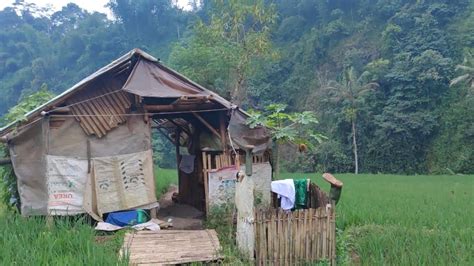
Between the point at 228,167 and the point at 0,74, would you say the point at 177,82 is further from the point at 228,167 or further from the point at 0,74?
the point at 0,74

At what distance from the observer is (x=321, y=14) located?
125 ft

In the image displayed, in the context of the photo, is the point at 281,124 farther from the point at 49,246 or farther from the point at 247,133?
the point at 49,246

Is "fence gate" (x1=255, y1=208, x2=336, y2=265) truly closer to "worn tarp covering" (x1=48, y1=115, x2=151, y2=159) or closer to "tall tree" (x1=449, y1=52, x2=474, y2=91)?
"worn tarp covering" (x1=48, y1=115, x2=151, y2=159)

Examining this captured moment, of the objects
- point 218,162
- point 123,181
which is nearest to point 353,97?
point 218,162

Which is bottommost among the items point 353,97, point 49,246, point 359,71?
point 49,246

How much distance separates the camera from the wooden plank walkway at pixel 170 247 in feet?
19.0

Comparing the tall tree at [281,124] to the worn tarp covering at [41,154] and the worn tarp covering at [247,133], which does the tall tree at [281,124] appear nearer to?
the worn tarp covering at [247,133]

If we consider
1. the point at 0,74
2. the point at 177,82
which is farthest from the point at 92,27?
the point at 177,82

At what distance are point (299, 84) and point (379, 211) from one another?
26.1 metres

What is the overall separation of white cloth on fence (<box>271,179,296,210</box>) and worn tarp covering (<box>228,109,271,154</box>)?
0.76 m

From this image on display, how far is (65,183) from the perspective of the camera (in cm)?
784

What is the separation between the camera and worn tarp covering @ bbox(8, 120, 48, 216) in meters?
7.95

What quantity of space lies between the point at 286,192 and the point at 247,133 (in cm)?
134

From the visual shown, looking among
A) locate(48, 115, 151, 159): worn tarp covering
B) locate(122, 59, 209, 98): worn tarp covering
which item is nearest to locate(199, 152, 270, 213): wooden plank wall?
locate(48, 115, 151, 159): worn tarp covering
